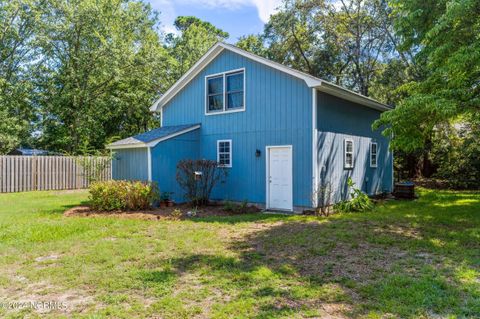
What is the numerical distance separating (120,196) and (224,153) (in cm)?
387

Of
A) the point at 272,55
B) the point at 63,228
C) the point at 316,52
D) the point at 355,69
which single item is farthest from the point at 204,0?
the point at 63,228

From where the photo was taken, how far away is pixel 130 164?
39.3 feet

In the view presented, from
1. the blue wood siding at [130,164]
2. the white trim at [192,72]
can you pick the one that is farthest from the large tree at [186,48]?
the blue wood siding at [130,164]

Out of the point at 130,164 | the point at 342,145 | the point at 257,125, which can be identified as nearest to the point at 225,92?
the point at 257,125

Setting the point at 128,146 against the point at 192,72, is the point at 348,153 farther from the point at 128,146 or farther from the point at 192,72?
the point at 128,146

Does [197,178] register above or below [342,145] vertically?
below

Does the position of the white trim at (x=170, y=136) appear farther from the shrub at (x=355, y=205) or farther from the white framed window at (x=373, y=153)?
the white framed window at (x=373, y=153)

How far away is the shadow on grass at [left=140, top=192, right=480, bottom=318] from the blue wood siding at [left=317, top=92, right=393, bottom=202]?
8.44 ft

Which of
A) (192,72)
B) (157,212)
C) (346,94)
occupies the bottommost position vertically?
(157,212)

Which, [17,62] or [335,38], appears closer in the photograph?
[335,38]

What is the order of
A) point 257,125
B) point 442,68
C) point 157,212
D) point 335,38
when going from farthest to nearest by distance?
1. point 335,38
2. point 257,125
3. point 157,212
4. point 442,68

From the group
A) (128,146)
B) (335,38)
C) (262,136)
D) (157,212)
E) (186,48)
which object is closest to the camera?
(157,212)

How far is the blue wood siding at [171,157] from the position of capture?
37.3ft

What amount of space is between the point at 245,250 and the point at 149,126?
2300 centimetres
